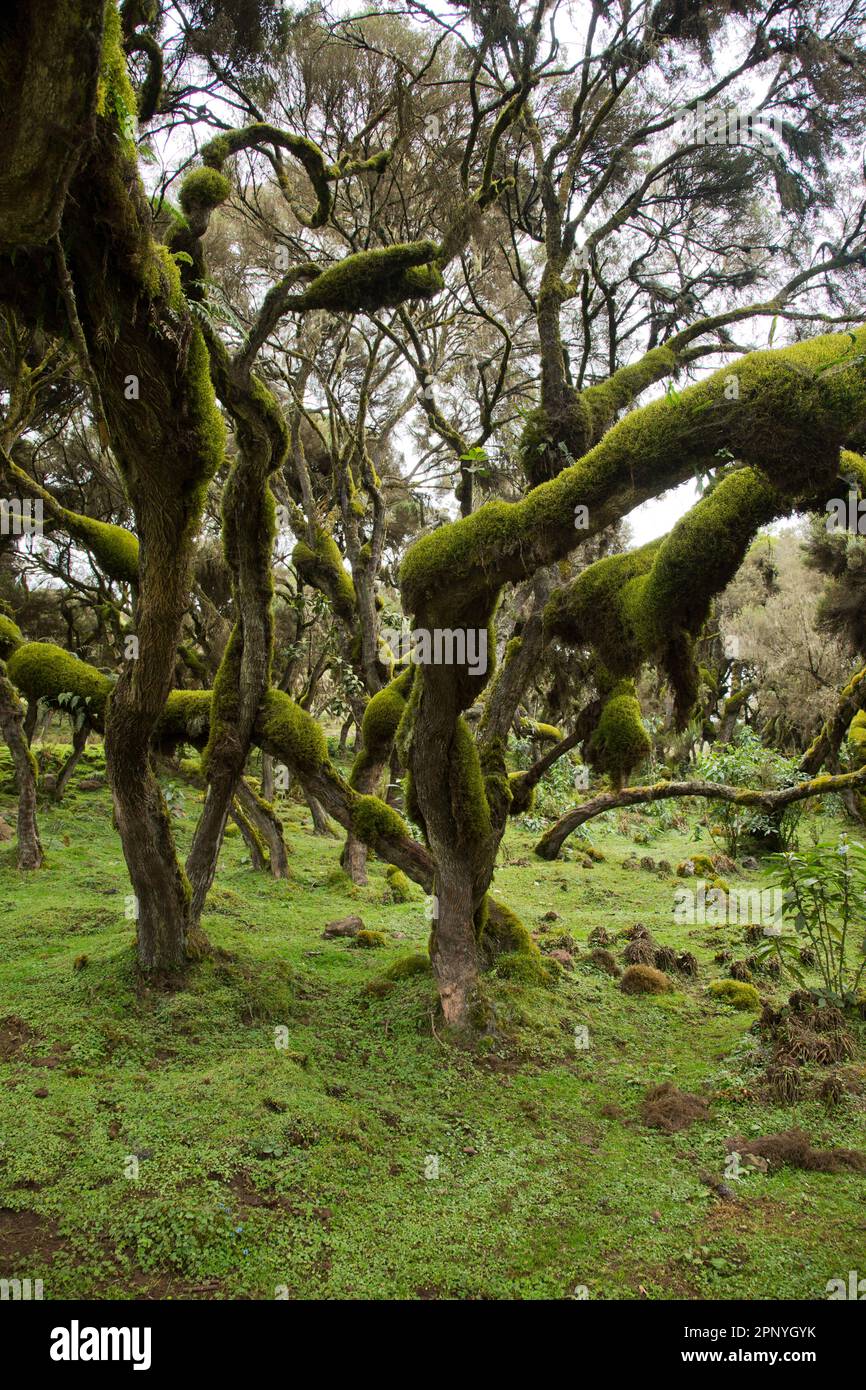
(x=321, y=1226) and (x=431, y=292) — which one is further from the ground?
(x=431, y=292)

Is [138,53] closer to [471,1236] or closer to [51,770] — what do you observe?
[471,1236]

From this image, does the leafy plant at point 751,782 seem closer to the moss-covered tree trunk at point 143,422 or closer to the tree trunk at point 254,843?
the tree trunk at point 254,843

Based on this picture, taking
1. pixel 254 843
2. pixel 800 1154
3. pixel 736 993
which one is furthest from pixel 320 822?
pixel 800 1154

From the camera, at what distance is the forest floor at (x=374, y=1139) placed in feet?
12.4

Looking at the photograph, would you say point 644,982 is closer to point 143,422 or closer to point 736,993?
point 736,993

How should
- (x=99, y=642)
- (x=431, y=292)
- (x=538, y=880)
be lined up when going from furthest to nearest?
(x=99, y=642), (x=538, y=880), (x=431, y=292)

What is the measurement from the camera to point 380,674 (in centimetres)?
1125

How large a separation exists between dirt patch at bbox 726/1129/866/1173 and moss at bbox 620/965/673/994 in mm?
2755

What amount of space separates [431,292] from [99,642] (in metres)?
14.1

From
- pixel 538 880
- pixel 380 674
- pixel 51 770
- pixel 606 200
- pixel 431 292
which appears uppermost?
pixel 606 200

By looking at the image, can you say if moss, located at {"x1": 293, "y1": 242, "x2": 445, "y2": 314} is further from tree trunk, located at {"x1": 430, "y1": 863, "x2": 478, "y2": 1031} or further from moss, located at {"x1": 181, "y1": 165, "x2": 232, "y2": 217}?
tree trunk, located at {"x1": 430, "y1": 863, "x2": 478, "y2": 1031}

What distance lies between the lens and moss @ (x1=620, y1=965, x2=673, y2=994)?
25.3 ft
